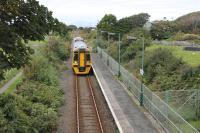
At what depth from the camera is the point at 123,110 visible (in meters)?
26.6

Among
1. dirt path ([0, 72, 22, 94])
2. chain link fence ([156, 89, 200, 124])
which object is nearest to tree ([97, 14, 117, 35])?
dirt path ([0, 72, 22, 94])

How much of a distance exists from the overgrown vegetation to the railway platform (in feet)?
13.7

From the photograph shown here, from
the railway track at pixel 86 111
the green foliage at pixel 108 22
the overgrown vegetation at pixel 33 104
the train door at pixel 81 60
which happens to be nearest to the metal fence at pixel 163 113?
the railway track at pixel 86 111

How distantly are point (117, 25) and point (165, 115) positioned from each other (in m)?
66.2

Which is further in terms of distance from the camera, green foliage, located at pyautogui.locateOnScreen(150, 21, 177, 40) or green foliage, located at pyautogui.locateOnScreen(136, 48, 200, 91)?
green foliage, located at pyautogui.locateOnScreen(150, 21, 177, 40)

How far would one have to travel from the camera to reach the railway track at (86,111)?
24.0 m

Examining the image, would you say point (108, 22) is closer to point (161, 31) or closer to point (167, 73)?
point (161, 31)

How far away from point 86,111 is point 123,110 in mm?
3223

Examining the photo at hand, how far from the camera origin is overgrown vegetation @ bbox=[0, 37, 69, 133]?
65.7 ft

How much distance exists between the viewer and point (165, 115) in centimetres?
2217

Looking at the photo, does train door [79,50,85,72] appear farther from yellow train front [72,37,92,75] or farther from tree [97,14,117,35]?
tree [97,14,117,35]

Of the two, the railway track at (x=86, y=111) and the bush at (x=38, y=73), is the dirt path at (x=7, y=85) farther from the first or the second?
the railway track at (x=86, y=111)

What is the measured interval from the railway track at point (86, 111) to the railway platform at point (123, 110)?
121 cm

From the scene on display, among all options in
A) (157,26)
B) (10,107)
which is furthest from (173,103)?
(157,26)
